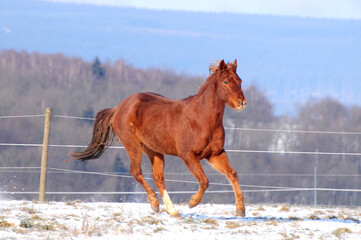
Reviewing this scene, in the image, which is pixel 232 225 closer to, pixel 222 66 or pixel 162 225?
pixel 162 225

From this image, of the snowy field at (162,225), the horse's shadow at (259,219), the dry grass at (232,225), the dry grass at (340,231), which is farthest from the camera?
the horse's shadow at (259,219)

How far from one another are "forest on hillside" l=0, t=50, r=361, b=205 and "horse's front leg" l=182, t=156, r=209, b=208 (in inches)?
38.8

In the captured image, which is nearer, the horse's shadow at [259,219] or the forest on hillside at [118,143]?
the horse's shadow at [259,219]

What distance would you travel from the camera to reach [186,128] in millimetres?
6414

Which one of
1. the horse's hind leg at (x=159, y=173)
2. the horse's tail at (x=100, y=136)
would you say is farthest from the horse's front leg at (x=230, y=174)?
the horse's tail at (x=100, y=136)

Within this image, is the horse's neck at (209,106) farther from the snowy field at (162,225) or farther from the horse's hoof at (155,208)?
the horse's hoof at (155,208)

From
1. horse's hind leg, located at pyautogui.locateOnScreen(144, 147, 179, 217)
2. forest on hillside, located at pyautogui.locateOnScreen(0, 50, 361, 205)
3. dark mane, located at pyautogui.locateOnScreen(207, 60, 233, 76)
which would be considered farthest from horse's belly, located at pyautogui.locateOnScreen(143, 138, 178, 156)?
dark mane, located at pyautogui.locateOnScreen(207, 60, 233, 76)

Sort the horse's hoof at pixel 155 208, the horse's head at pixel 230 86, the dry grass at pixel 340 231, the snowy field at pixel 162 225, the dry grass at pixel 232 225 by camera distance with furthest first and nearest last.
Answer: the horse's hoof at pixel 155 208
the horse's head at pixel 230 86
the dry grass at pixel 232 225
the dry grass at pixel 340 231
the snowy field at pixel 162 225

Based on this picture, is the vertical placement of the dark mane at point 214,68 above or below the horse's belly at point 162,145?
above

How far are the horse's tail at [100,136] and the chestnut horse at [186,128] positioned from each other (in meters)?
0.35

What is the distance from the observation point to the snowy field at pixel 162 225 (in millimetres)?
5324

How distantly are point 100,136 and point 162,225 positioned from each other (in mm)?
2348

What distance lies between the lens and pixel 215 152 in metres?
6.29

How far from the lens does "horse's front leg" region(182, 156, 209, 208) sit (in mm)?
6133
